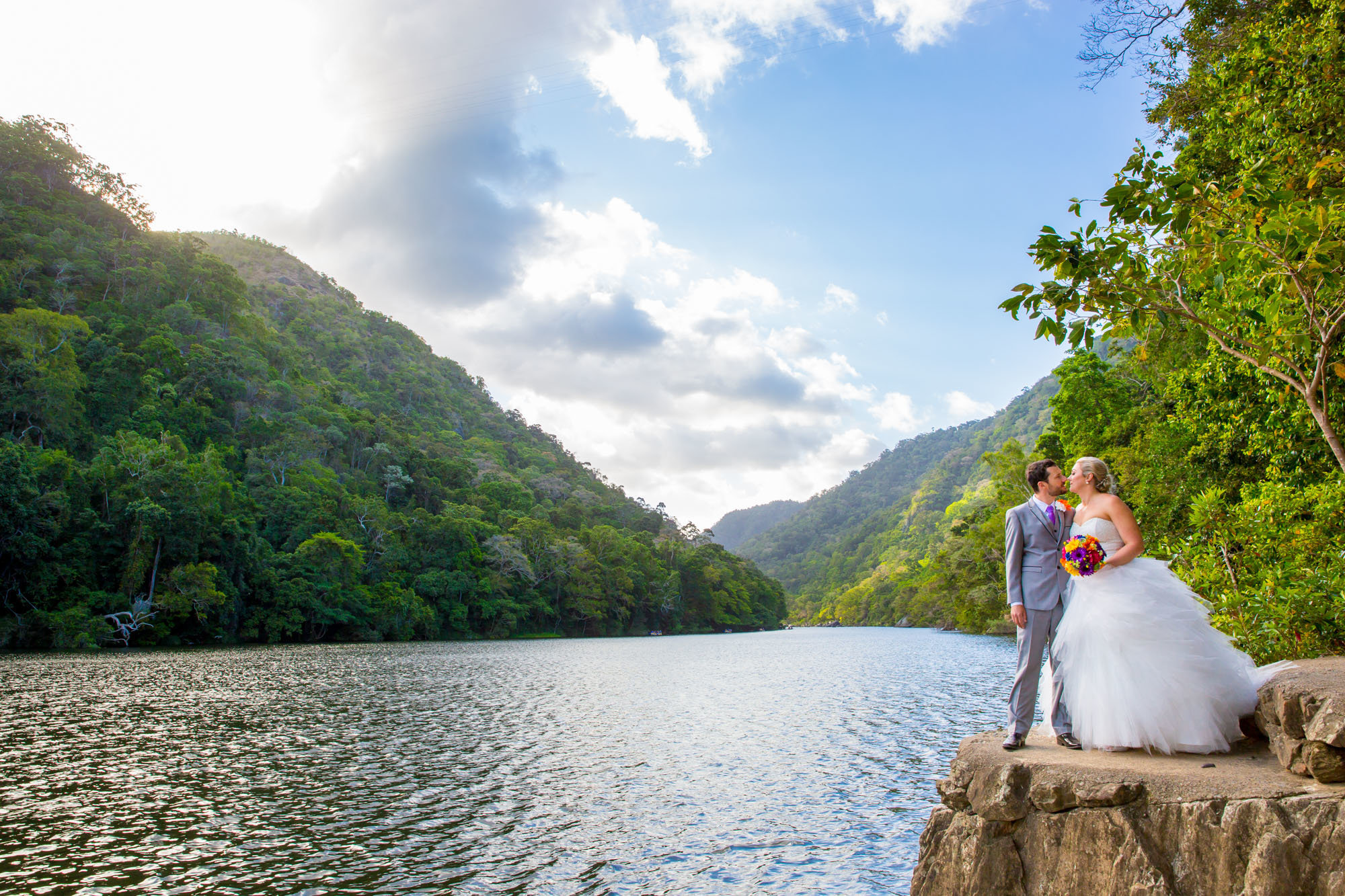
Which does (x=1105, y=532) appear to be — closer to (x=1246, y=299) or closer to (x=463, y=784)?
(x=1246, y=299)

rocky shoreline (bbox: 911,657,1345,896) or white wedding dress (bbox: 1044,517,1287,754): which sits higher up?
white wedding dress (bbox: 1044,517,1287,754)

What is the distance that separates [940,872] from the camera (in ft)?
17.6

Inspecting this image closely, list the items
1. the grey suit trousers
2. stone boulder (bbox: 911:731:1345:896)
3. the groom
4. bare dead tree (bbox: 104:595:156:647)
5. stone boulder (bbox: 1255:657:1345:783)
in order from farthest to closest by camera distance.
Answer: bare dead tree (bbox: 104:595:156:647) → the groom → the grey suit trousers → stone boulder (bbox: 1255:657:1345:783) → stone boulder (bbox: 911:731:1345:896)

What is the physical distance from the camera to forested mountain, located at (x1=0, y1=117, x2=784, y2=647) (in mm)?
42156

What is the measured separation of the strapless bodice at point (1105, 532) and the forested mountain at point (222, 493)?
160 ft

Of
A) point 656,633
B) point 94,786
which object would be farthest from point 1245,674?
point 656,633

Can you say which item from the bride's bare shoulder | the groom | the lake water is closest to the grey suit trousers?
the groom

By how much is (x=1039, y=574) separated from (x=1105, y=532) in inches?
24.4

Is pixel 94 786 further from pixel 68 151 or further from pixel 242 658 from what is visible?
pixel 68 151

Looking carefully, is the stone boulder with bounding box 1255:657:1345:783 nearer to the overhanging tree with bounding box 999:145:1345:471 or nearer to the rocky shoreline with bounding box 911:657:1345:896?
the rocky shoreline with bounding box 911:657:1345:896

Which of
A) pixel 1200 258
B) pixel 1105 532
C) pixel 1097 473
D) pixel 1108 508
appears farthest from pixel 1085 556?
pixel 1200 258

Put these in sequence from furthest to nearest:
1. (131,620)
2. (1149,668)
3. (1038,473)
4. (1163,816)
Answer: (131,620)
(1038,473)
(1149,668)
(1163,816)

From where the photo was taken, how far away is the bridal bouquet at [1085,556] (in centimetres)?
559

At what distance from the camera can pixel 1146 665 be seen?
524 centimetres
